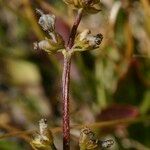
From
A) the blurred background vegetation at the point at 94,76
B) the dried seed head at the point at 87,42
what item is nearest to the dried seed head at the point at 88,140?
the dried seed head at the point at 87,42

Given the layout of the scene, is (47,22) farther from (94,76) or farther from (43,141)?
(94,76)

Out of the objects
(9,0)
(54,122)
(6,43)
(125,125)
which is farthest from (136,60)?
(6,43)

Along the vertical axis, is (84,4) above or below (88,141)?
above

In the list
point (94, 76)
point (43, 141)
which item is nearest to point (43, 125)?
point (43, 141)

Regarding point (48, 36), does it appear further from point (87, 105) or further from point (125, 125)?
point (87, 105)

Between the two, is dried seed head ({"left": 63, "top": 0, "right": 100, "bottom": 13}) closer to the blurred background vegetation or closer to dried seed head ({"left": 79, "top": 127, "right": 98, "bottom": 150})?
dried seed head ({"left": 79, "top": 127, "right": 98, "bottom": 150})

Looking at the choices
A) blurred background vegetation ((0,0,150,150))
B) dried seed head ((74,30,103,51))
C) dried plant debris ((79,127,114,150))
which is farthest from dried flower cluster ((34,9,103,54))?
blurred background vegetation ((0,0,150,150))
